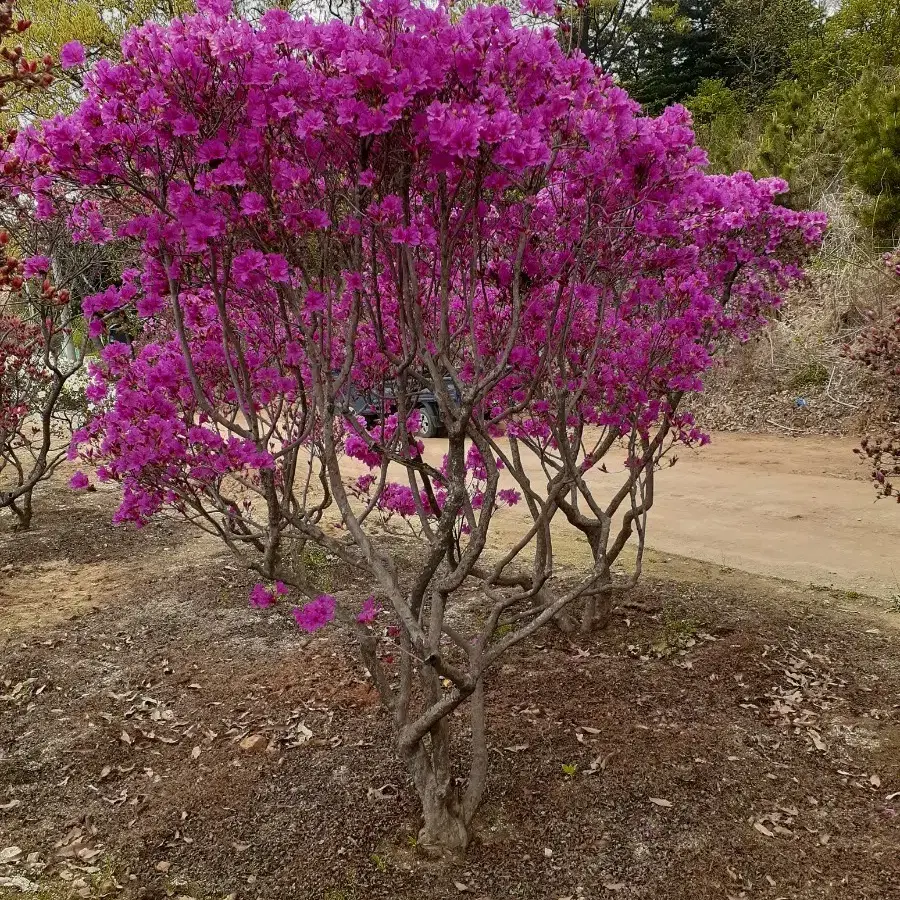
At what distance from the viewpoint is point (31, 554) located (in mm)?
7012

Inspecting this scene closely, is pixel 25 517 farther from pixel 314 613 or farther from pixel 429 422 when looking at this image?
pixel 429 422

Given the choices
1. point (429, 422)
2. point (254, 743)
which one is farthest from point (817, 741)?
point (429, 422)

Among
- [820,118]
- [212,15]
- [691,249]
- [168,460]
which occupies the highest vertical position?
[820,118]

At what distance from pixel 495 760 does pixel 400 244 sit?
7.86 feet

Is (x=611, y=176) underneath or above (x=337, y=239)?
above

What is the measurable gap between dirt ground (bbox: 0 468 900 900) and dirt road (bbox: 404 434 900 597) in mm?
1164

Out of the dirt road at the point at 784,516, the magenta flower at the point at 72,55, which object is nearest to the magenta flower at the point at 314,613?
the magenta flower at the point at 72,55

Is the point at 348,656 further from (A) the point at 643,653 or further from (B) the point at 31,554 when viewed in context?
(B) the point at 31,554

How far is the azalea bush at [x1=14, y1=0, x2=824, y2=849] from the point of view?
242 centimetres

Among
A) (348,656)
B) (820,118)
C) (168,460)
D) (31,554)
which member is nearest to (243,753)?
(348,656)

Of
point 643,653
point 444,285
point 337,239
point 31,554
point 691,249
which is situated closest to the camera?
point 444,285

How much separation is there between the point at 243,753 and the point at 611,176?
3.14 metres

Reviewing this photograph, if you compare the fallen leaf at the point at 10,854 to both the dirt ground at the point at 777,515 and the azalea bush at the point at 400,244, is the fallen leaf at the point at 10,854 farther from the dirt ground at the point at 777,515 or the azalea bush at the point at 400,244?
the dirt ground at the point at 777,515

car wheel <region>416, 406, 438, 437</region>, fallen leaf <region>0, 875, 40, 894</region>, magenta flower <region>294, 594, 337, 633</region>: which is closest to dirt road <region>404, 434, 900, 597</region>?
car wheel <region>416, 406, 438, 437</region>
